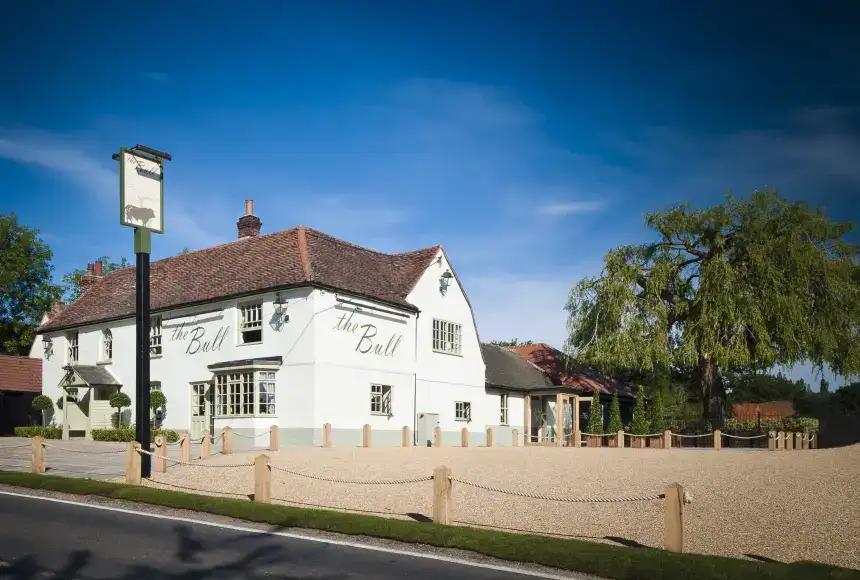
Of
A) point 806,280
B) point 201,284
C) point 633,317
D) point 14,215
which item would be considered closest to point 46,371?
point 201,284

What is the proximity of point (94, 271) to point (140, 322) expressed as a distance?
2852cm

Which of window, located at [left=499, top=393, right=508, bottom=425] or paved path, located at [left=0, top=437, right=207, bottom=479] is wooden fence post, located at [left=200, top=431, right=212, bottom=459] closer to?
paved path, located at [left=0, top=437, right=207, bottom=479]

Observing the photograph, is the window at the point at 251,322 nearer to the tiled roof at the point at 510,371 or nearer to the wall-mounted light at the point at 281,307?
the wall-mounted light at the point at 281,307

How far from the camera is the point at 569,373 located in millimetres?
43219

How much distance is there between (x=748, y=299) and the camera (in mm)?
33531

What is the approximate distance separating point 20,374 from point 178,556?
36.8 m

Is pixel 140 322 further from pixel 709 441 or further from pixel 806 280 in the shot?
pixel 806 280

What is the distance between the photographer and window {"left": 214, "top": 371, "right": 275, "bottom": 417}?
27.8m

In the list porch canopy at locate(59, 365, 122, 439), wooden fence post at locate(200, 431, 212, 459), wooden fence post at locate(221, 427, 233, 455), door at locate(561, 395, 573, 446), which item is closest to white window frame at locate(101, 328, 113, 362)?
porch canopy at locate(59, 365, 122, 439)

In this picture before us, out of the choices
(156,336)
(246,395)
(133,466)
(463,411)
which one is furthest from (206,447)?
(463,411)

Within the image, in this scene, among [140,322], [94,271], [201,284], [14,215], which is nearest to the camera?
[140,322]

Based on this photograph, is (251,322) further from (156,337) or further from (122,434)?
(122,434)

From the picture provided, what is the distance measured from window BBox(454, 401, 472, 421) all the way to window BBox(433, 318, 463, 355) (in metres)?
2.29

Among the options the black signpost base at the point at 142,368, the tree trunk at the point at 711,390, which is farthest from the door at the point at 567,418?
the black signpost base at the point at 142,368
